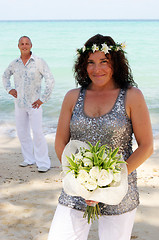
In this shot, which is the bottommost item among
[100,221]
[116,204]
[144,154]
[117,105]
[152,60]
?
[152,60]

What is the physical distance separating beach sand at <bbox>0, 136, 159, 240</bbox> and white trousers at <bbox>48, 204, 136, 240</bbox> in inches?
74.5

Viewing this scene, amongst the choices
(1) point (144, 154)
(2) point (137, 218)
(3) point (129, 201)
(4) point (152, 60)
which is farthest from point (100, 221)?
(4) point (152, 60)

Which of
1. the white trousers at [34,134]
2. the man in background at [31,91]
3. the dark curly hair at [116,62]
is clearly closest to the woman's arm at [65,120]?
the dark curly hair at [116,62]

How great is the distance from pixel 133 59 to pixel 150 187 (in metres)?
25.9

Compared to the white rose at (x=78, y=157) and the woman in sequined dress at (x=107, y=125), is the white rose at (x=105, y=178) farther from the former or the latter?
the woman in sequined dress at (x=107, y=125)

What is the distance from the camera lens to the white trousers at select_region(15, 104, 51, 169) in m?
7.00

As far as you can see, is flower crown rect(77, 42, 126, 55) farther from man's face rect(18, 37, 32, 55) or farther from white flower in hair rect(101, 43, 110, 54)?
man's face rect(18, 37, 32, 55)

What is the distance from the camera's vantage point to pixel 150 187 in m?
6.23

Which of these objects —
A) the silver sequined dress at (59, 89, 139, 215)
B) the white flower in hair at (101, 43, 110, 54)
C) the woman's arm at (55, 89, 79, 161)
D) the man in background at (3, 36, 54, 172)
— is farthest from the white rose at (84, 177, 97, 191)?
the man in background at (3, 36, 54, 172)

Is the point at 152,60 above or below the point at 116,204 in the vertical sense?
below

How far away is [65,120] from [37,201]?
2.94m

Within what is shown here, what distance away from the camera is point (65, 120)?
3.06 meters

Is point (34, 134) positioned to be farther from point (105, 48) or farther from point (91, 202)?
point (91, 202)

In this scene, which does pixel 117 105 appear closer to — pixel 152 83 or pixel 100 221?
pixel 100 221
